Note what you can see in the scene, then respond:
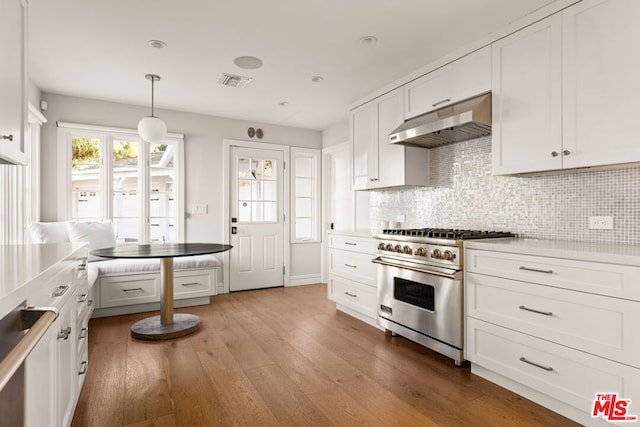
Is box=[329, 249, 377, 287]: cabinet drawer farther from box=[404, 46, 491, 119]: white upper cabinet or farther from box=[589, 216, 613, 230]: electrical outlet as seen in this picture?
box=[589, 216, 613, 230]: electrical outlet

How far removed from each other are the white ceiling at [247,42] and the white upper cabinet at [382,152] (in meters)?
0.23

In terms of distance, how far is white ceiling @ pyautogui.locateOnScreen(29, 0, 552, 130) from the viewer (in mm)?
2322

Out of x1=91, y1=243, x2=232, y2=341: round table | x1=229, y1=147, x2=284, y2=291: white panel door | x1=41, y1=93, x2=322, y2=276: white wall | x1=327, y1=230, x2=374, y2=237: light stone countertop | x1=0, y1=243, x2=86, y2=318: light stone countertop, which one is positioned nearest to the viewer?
x1=0, y1=243, x2=86, y2=318: light stone countertop

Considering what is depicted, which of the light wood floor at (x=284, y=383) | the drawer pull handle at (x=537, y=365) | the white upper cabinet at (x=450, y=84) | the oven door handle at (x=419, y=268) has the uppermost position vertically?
the white upper cabinet at (x=450, y=84)

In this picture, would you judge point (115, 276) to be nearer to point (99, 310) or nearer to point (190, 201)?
point (99, 310)

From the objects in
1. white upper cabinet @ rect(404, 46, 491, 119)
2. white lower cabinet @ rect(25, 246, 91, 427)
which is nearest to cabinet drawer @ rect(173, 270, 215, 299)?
white lower cabinet @ rect(25, 246, 91, 427)

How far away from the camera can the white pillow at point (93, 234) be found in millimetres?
3819

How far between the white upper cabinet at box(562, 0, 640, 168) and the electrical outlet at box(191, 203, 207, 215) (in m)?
4.05

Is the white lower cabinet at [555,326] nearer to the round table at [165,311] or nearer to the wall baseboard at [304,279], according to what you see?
the round table at [165,311]

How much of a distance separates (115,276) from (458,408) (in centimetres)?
345

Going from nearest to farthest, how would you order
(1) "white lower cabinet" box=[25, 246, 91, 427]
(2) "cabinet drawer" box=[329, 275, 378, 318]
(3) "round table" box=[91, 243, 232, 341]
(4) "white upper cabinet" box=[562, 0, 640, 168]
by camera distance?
(1) "white lower cabinet" box=[25, 246, 91, 427]
(4) "white upper cabinet" box=[562, 0, 640, 168]
(3) "round table" box=[91, 243, 232, 341]
(2) "cabinet drawer" box=[329, 275, 378, 318]

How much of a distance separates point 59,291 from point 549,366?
243cm

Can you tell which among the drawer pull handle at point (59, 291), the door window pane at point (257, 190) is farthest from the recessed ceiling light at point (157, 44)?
the door window pane at point (257, 190)

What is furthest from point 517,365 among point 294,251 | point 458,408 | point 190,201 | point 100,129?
point 100,129
